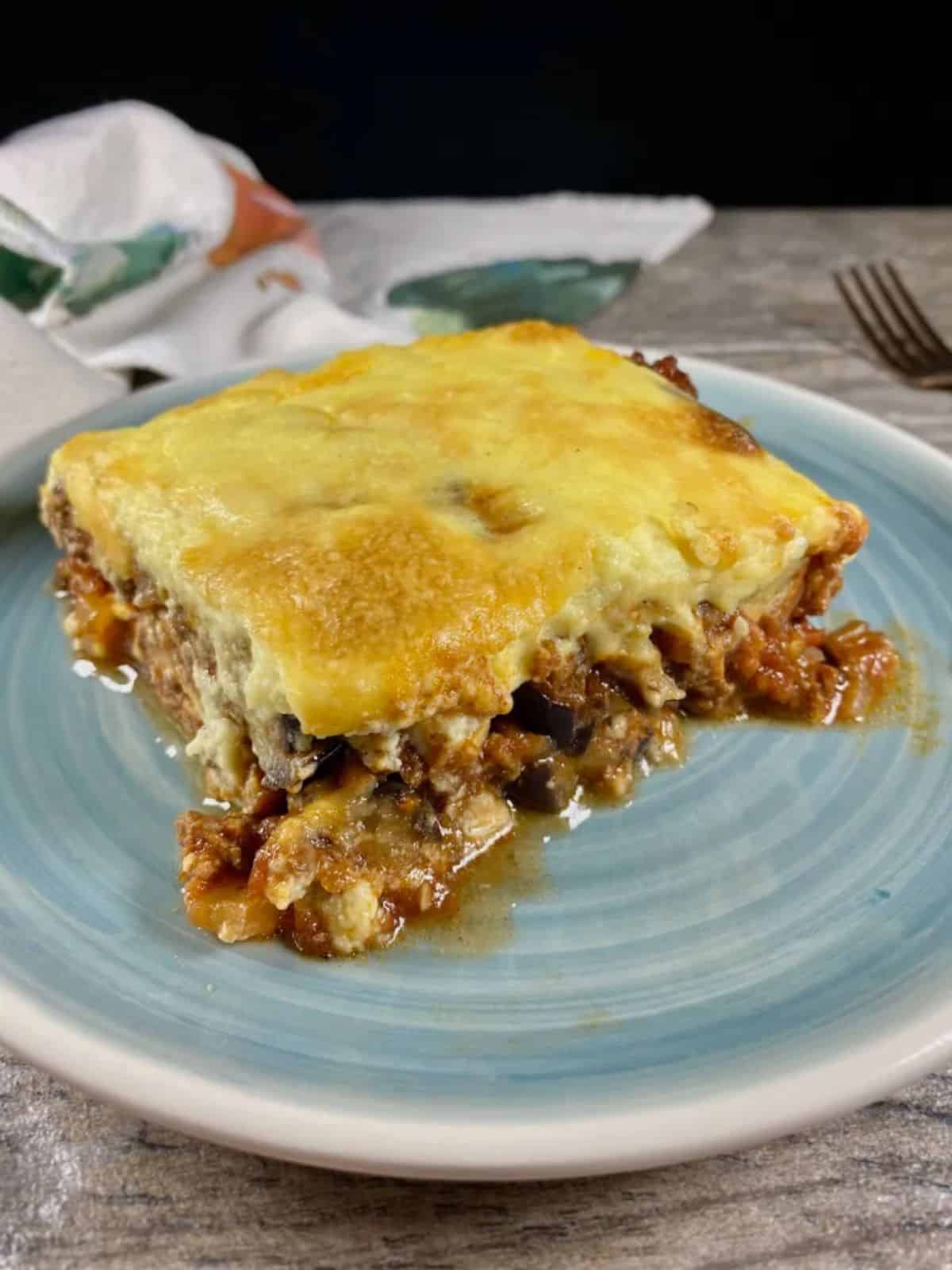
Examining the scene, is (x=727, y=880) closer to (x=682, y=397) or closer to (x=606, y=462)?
(x=606, y=462)

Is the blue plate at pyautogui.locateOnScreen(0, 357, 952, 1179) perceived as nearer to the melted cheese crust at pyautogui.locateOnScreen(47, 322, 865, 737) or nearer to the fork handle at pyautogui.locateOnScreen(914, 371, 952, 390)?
the melted cheese crust at pyautogui.locateOnScreen(47, 322, 865, 737)

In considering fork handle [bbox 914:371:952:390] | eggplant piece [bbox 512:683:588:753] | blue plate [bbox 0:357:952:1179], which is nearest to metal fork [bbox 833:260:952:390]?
fork handle [bbox 914:371:952:390]

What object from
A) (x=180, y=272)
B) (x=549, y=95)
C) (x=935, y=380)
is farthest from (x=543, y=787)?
(x=549, y=95)

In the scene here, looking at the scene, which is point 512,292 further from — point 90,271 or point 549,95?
point 549,95

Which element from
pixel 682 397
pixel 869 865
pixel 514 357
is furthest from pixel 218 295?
pixel 869 865

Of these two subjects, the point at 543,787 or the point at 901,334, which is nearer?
the point at 543,787
